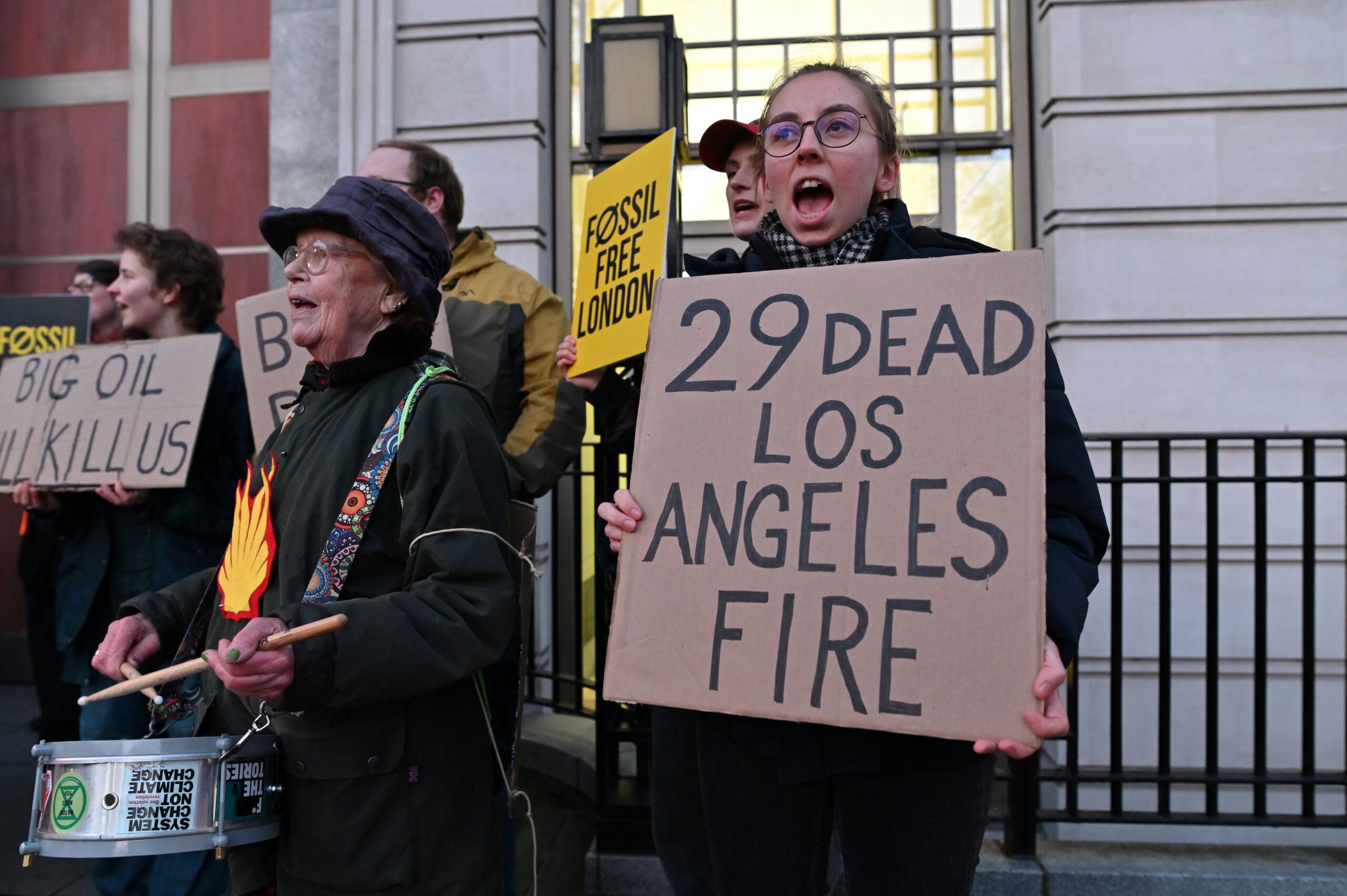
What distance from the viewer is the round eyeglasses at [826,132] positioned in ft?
5.67

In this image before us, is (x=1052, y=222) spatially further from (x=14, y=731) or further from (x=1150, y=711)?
(x=14, y=731)

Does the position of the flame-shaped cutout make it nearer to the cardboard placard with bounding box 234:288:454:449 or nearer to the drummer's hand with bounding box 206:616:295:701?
the drummer's hand with bounding box 206:616:295:701

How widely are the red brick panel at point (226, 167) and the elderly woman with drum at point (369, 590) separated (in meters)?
4.67

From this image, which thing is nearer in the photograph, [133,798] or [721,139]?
[133,798]

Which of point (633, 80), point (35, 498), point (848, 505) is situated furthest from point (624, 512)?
point (633, 80)

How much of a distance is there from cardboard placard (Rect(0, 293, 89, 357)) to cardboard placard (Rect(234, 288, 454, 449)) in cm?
129

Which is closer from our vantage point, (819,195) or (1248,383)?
(819,195)

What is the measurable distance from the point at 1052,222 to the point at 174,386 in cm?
415

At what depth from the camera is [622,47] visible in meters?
3.90

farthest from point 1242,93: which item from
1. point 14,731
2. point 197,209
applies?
point 14,731

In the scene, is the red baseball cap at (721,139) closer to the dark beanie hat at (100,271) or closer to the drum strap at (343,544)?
the drum strap at (343,544)

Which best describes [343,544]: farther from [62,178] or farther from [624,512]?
[62,178]

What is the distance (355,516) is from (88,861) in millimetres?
3011

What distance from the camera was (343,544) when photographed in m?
1.67
